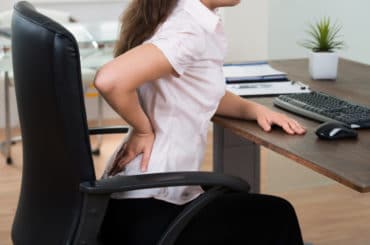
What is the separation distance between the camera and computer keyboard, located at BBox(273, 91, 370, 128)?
2033 millimetres

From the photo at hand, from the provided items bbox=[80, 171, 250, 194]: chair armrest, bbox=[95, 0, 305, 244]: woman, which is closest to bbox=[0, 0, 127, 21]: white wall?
bbox=[95, 0, 305, 244]: woman

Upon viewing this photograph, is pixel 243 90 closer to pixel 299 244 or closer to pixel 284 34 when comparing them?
pixel 299 244

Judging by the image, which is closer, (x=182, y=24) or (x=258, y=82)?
(x=182, y=24)

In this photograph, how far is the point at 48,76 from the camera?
4.98 ft

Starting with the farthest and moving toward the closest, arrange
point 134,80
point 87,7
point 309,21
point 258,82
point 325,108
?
1. point 87,7
2. point 309,21
3. point 258,82
4. point 325,108
5. point 134,80

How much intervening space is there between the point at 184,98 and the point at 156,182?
0.33 m

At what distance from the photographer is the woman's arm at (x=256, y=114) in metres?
2.00

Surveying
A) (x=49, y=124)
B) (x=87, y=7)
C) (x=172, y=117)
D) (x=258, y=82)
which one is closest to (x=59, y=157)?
(x=49, y=124)

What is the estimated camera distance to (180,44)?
70.2 inches

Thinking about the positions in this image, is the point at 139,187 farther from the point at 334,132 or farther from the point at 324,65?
the point at 324,65

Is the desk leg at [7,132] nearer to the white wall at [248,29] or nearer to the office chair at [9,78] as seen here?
the office chair at [9,78]

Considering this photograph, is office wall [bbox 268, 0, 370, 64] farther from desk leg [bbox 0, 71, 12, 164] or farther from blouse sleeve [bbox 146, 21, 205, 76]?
blouse sleeve [bbox 146, 21, 205, 76]

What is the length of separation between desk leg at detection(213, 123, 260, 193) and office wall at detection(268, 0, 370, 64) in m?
1.56

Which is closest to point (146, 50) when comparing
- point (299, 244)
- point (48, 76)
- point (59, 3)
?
point (48, 76)
